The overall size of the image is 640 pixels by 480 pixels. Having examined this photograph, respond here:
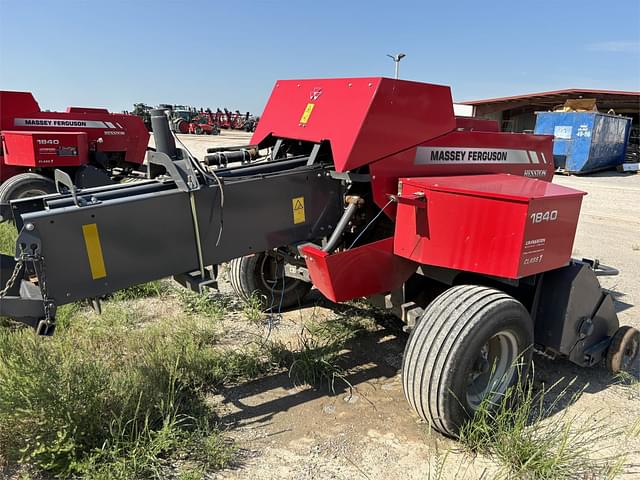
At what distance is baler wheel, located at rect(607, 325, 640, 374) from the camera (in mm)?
3498

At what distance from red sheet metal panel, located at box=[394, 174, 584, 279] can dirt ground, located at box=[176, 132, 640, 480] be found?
961 millimetres

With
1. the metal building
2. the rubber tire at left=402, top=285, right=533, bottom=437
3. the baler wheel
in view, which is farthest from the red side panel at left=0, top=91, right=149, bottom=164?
the metal building

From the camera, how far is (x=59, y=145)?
844 cm

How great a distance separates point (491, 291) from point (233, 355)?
1787 millimetres

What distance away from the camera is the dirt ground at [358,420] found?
2.62 m

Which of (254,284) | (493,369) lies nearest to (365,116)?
(493,369)

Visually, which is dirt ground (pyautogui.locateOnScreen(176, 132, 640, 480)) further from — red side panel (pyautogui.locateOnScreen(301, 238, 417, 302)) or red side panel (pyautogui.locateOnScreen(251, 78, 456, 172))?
red side panel (pyautogui.locateOnScreen(251, 78, 456, 172))

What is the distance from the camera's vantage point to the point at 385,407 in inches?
125

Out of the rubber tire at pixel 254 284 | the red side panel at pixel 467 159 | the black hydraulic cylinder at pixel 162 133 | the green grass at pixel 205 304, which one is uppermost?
the black hydraulic cylinder at pixel 162 133

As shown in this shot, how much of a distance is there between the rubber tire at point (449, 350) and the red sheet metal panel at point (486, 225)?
0.23 metres

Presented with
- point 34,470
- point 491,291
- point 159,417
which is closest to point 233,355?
point 159,417

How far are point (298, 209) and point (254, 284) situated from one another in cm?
163

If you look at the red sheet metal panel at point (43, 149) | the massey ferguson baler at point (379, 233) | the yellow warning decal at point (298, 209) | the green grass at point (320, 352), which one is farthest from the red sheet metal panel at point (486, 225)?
the red sheet metal panel at point (43, 149)

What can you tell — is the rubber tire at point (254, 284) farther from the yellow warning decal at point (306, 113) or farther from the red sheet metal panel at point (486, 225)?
the red sheet metal panel at point (486, 225)
